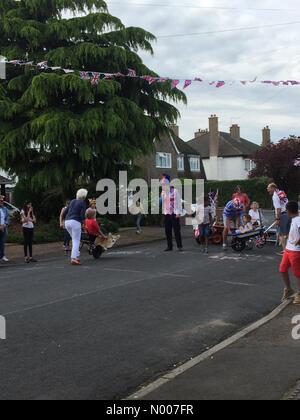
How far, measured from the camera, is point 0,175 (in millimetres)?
35344

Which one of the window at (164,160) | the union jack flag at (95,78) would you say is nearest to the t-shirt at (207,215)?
the union jack flag at (95,78)

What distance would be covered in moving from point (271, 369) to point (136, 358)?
4.87 ft

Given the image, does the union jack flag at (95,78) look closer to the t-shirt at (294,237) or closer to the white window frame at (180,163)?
the t-shirt at (294,237)

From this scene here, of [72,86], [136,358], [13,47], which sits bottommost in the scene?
[136,358]

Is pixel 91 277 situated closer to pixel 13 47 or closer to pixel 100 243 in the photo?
pixel 100 243

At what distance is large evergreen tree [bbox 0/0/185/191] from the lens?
21234mm

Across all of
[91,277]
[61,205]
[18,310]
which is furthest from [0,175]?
[18,310]

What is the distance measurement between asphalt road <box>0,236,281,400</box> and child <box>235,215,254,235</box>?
2.10 metres

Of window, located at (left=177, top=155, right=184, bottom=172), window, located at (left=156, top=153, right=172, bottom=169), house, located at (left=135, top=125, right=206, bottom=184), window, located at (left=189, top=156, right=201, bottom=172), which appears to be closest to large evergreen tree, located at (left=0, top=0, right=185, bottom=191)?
house, located at (left=135, top=125, right=206, bottom=184)

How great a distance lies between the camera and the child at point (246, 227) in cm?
1616

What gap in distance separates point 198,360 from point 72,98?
17816 mm

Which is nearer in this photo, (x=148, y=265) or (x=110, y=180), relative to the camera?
(x=148, y=265)

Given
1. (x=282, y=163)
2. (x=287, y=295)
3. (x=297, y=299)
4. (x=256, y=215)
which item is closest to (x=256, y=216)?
(x=256, y=215)

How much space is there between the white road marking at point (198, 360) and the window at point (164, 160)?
1710 inches
